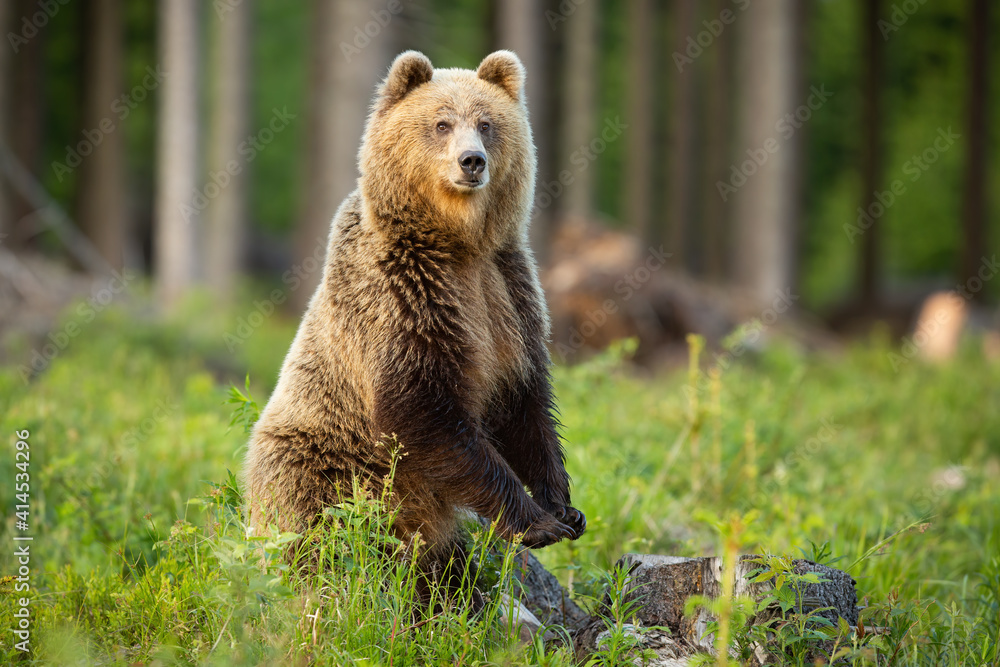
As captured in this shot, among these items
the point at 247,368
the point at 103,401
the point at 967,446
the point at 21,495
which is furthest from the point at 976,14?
the point at 21,495

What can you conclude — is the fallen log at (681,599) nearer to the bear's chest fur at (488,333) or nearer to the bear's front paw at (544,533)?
the bear's front paw at (544,533)

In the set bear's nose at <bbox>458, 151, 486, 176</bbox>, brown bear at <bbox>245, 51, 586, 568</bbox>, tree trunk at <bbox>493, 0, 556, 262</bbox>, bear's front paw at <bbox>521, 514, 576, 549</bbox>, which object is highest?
tree trunk at <bbox>493, 0, 556, 262</bbox>

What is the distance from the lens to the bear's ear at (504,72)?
3975mm

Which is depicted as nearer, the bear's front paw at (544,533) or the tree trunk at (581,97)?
the bear's front paw at (544,533)

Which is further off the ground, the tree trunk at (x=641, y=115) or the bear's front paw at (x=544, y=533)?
the tree trunk at (x=641, y=115)

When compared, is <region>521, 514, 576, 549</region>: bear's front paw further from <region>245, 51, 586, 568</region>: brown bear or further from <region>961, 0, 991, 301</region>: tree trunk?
<region>961, 0, 991, 301</region>: tree trunk

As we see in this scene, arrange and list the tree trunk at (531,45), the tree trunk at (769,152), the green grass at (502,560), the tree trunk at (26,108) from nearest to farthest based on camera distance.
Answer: the green grass at (502,560) → the tree trunk at (531,45) → the tree trunk at (769,152) → the tree trunk at (26,108)

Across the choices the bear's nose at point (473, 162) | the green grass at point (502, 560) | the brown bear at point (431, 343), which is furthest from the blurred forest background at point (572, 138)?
the bear's nose at point (473, 162)

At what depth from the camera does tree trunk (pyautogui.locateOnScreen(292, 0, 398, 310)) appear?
1116 cm

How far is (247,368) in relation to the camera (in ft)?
31.7

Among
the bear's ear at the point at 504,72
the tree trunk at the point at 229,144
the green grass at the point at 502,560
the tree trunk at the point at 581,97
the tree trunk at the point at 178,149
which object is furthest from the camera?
the tree trunk at the point at 581,97

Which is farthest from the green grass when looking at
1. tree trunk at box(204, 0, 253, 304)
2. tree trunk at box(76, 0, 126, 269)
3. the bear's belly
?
tree trunk at box(76, 0, 126, 269)

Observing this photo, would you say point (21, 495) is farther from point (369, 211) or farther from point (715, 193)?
point (715, 193)

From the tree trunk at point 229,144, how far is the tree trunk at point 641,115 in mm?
8087
